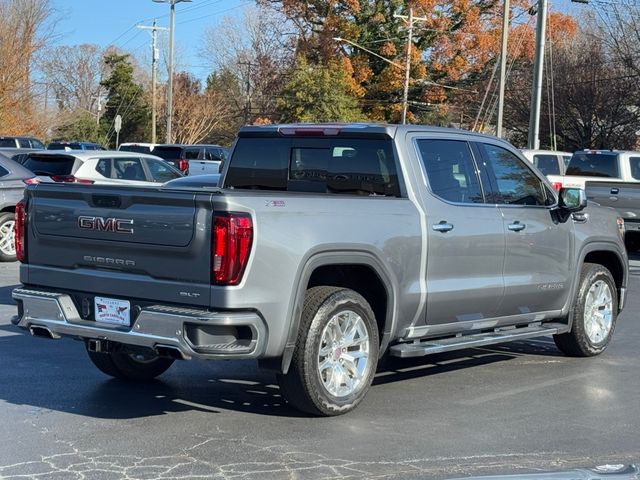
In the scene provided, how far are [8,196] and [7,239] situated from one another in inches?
28.8

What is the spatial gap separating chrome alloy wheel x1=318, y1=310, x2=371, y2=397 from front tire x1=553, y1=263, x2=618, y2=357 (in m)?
2.82

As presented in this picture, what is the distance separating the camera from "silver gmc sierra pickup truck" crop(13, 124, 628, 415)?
5691mm

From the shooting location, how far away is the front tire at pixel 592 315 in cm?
856

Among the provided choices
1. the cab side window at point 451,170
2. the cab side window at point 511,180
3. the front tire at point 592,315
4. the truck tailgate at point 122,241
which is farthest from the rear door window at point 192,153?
the truck tailgate at point 122,241

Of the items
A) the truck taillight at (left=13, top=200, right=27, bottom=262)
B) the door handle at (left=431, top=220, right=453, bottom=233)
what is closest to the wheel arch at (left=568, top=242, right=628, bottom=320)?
the door handle at (left=431, top=220, right=453, bottom=233)

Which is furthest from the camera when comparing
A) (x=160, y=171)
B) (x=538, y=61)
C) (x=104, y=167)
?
(x=538, y=61)

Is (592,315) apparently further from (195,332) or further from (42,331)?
(42,331)

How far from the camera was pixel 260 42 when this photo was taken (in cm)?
6384

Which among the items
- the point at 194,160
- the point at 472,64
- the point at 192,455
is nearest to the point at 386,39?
the point at 472,64

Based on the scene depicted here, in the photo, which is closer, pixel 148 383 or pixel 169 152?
pixel 148 383

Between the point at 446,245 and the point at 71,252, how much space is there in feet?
8.85

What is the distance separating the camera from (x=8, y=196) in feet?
46.8

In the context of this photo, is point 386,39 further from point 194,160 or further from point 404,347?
point 404,347

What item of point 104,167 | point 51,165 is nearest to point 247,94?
point 104,167
